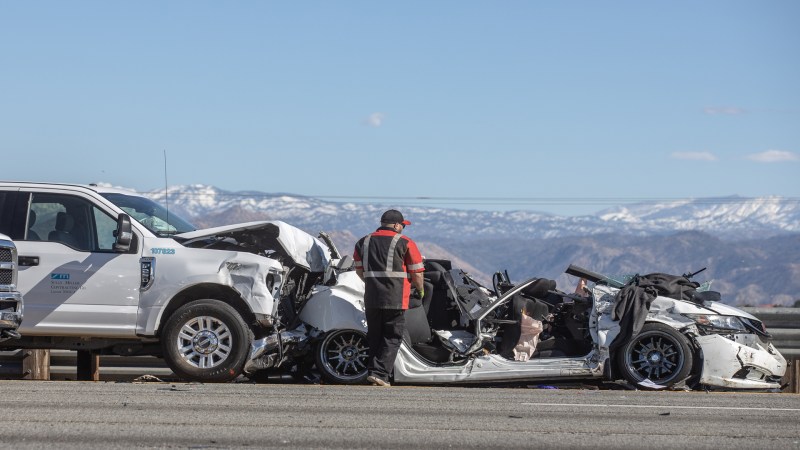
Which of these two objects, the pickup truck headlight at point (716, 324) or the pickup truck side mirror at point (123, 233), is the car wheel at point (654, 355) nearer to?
the pickup truck headlight at point (716, 324)

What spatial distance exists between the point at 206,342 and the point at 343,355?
53.4 inches

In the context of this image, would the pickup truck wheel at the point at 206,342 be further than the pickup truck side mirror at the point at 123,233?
Yes

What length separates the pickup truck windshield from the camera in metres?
12.4

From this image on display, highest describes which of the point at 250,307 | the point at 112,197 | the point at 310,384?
the point at 112,197

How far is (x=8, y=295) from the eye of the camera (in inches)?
428

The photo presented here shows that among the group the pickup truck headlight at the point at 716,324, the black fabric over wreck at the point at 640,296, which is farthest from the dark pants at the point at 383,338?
the pickup truck headlight at the point at 716,324

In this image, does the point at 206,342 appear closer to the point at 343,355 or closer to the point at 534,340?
the point at 343,355

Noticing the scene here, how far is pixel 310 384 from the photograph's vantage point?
1207 centimetres

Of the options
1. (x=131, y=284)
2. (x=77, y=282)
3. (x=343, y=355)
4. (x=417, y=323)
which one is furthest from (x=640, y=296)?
(x=77, y=282)

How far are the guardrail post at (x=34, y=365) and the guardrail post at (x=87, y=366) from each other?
0.59 m

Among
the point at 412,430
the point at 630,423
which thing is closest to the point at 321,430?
the point at 412,430

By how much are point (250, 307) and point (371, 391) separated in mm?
1766

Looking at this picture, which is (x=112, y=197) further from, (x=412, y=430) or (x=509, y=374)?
(x=412, y=430)

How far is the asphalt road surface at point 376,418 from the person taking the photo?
25.7ft
